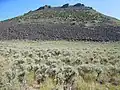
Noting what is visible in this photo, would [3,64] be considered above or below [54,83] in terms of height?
above

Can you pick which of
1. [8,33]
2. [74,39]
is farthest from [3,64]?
[8,33]

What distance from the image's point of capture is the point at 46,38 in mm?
66812

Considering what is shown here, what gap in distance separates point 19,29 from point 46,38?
956 centimetres

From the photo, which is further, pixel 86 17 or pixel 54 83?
pixel 86 17

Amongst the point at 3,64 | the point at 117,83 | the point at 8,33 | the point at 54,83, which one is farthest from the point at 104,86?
the point at 8,33

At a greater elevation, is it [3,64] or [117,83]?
[3,64]

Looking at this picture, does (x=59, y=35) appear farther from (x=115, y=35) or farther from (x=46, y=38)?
(x=115, y=35)

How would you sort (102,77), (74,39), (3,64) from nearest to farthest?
(3,64)
(102,77)
(74,39)

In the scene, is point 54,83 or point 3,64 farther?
point 54,83

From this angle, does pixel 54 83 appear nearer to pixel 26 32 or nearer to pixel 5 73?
pixel 5 73

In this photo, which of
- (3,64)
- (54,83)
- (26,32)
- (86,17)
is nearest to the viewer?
(3,64)

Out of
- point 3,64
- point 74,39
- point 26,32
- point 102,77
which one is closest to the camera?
point 3,64

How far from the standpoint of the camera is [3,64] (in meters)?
10.6

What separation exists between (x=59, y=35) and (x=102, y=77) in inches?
2253
